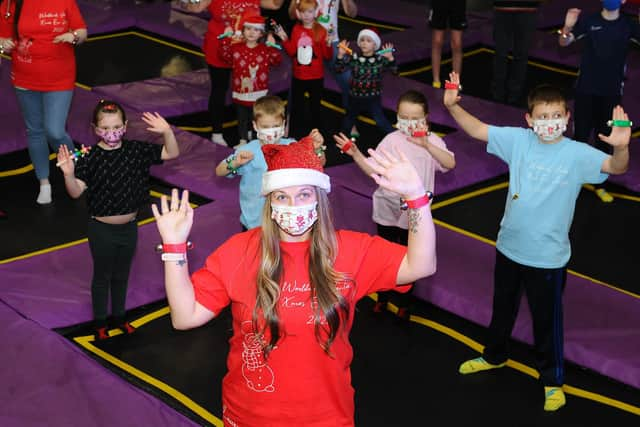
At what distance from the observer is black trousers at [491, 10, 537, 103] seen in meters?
10.1

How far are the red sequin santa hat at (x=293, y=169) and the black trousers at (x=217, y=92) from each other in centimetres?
542

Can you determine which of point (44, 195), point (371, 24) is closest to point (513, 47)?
point (371, 24)

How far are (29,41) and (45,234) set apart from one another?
4.80ft

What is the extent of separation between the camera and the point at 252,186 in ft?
19.0

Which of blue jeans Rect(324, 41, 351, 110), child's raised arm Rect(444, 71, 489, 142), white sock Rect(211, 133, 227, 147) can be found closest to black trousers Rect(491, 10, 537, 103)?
blue jeans Rect(324, 41, 351, 110)

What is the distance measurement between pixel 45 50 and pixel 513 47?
5414 mm

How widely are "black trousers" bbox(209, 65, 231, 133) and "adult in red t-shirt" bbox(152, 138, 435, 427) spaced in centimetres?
550

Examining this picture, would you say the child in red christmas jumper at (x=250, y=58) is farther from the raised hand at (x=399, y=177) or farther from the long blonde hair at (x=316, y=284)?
the raised hand at (x=399, y=177)

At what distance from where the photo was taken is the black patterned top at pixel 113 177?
5.46 meters

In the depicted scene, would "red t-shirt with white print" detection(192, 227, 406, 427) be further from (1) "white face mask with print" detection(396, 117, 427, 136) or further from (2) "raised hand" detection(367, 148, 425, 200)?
(1) "white face mask with print" detection(396, 117, 427, 136)

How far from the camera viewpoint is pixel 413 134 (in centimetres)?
526

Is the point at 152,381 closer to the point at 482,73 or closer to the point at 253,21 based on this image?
the point at 253,21

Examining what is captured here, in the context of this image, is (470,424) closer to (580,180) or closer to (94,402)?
(580,180)

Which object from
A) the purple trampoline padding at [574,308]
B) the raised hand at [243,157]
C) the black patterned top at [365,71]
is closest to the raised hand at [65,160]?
the raised hand at [243,157]
